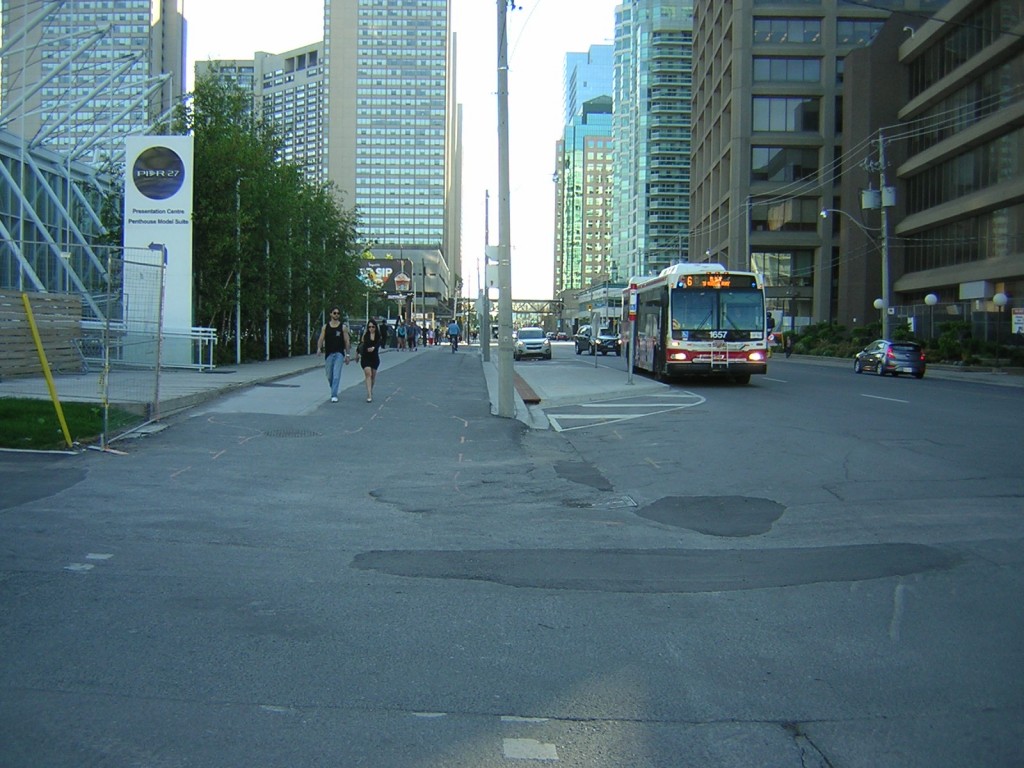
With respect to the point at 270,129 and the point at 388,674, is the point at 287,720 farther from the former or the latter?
the point at 270,129

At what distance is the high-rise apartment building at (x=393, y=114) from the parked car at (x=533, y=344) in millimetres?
118839

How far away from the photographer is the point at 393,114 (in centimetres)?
18162

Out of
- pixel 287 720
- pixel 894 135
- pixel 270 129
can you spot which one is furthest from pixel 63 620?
pixel 894 135

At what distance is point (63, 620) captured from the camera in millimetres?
5297

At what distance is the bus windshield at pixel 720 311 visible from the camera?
2517 cm

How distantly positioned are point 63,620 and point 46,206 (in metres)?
37.6

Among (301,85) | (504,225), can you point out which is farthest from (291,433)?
(301,85)

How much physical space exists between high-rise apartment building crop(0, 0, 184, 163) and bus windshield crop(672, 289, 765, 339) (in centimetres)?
1949

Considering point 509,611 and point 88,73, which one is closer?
point 509,611

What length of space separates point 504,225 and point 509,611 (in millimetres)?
12546

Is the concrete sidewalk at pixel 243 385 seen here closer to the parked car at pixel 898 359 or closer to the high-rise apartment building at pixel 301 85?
the parked car at pixel 898 359

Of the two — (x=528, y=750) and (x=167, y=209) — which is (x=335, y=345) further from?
(x=528, y=750)

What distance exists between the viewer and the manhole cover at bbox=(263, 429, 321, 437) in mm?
14070

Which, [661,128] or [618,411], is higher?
[661,128]
